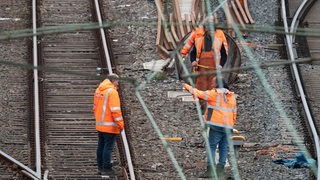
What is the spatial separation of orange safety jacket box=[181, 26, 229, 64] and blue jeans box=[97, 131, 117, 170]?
280cm

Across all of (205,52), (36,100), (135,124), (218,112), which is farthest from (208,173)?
(36,100)

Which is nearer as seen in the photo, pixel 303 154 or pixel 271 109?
pixel 303 154

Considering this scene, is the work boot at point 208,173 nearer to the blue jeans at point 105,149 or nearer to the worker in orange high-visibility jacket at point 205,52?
the blue jeans at point 105,149

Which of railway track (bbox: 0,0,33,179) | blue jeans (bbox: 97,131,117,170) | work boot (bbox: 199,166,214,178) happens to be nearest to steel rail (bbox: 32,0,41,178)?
railway track (bbox: 0,0,33,179)

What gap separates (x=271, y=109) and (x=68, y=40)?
14.9 feet

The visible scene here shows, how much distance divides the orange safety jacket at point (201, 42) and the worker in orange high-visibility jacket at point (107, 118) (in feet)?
8.91

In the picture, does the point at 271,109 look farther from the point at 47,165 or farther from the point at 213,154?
the point at 47,165

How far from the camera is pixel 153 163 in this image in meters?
15.0

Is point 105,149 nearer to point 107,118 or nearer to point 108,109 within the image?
point 107,118

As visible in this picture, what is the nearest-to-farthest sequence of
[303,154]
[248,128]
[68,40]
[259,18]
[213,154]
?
[213,154]
[303,154]
[248,128]
[68,40]
[259,18]

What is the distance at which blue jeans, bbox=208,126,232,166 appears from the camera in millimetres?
14023

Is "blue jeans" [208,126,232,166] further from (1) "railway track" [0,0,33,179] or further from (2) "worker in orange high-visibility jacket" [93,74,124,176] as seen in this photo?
(1) "railway track" [0,0,33,179]

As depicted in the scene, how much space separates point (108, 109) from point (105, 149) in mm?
603

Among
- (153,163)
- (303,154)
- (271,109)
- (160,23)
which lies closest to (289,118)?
(271,109)
